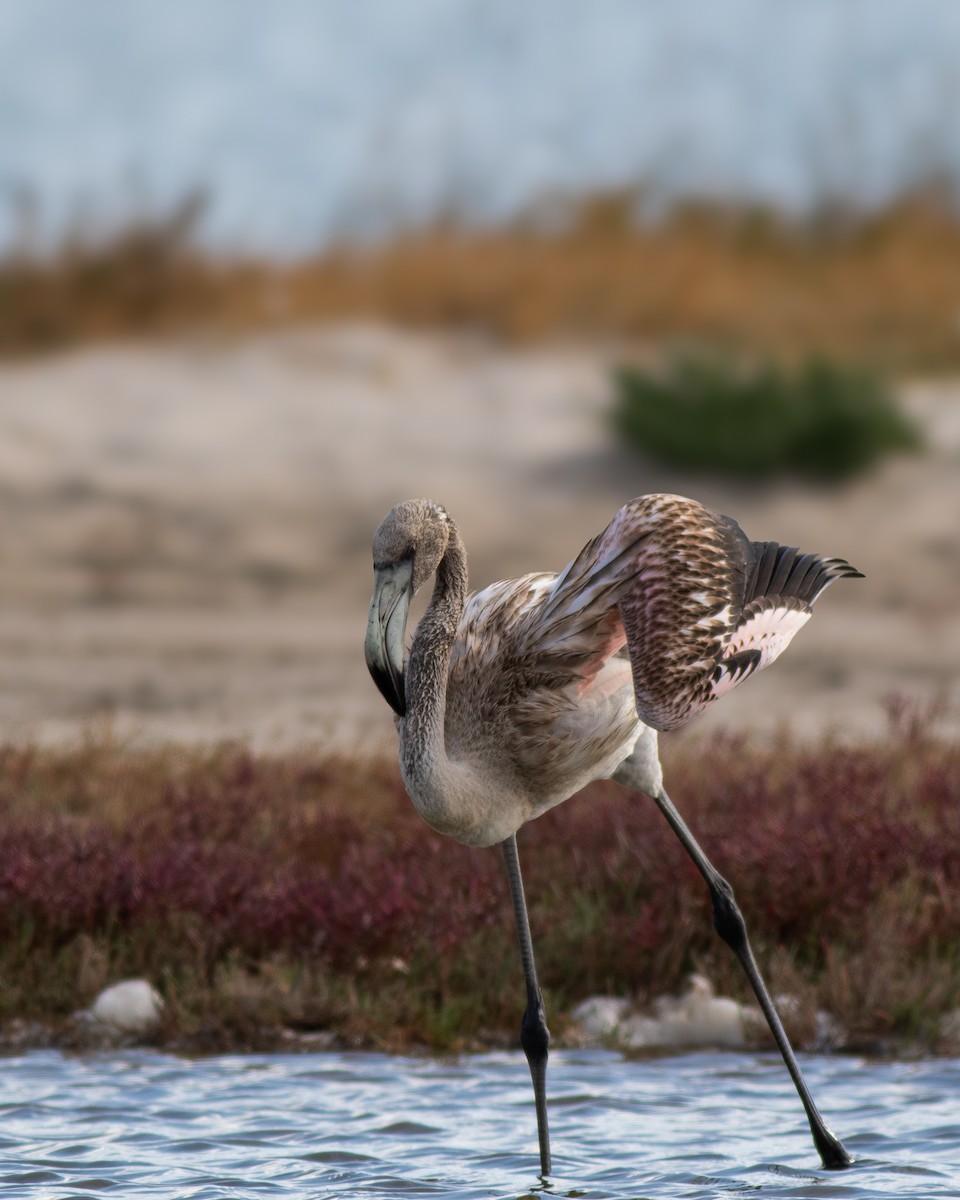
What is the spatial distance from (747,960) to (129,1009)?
1824 millimetres

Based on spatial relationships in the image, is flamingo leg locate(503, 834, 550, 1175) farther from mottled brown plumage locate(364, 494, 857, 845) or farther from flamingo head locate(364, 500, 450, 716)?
flamingo head locate(364, 500, 450, 716)

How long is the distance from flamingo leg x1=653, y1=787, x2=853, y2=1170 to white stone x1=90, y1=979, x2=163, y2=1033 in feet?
5.37

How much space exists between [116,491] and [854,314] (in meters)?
7.82

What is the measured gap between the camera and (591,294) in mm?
18328

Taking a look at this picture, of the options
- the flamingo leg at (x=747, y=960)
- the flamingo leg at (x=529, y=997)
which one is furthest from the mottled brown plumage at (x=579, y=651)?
the flamingo leg at (x=747, y=960)

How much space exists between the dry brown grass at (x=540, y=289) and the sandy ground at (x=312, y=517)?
61 cm

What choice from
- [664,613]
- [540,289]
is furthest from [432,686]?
[540,289]

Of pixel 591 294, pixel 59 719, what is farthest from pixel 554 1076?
pixel 591 294

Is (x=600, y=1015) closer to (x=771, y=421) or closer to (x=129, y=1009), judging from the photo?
(x=129, y=1009)

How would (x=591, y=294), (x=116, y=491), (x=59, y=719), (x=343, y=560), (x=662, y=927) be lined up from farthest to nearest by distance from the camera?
(x=591, y=294) → (x=116, y=491) → (x=343, y=560) → (x=59, y=719) → (x=662, y=927)

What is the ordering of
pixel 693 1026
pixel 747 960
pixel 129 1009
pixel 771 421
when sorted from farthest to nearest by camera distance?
pixel 771 421 → pixel 693 1026 → pixel 129 1009 → pixel 747 960

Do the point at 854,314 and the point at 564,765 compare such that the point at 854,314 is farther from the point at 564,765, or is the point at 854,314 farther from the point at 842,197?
the point at 564,765

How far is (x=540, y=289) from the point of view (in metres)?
18.1

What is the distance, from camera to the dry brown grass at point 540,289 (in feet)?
58.7
